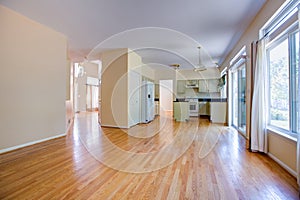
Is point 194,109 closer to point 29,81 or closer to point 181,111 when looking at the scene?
point 181,111

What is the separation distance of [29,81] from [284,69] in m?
4.84

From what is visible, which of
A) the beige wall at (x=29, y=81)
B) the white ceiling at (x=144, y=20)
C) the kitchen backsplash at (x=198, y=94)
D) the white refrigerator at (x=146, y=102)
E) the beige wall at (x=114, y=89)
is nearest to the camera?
the white ceiling at (x=144, y=20)

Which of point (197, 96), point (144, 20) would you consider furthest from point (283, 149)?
point (197, 96)

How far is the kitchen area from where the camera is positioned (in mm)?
7281

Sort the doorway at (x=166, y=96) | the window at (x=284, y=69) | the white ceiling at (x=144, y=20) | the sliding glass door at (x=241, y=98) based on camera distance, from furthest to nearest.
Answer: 1. the doorway at (x=166, y=96)
2. the sliding glass door at (x=241, y=98)
3. the white ceiling at (x=144, y=20)
4. the window at (x=284, y=69)

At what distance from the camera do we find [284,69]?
2629mm

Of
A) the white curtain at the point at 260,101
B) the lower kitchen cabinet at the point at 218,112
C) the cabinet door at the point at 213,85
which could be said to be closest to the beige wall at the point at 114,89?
the white curtain at the point at 260,101

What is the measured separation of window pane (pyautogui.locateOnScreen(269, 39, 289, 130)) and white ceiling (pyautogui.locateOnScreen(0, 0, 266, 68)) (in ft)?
3.11

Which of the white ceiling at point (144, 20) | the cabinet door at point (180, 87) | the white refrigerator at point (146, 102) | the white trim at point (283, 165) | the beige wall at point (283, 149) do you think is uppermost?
the white ceiling at point (144, 20)

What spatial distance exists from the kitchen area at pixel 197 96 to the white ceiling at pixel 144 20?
9.35 ft

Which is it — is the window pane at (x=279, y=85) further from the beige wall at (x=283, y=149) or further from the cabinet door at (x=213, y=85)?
the cabinet door at (x=213, y=85)

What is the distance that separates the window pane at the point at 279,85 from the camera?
8.46ft

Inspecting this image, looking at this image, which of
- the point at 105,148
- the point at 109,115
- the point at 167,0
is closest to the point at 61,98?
the point at 109,115

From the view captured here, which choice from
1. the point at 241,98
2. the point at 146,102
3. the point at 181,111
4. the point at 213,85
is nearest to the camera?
the point at 241,98
